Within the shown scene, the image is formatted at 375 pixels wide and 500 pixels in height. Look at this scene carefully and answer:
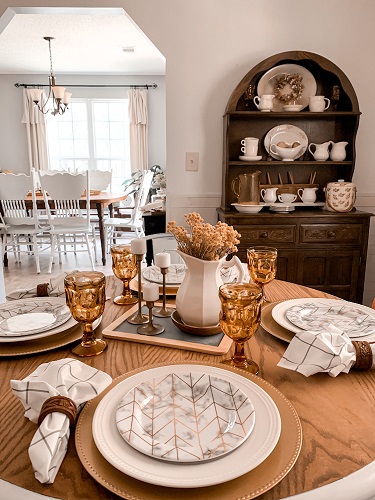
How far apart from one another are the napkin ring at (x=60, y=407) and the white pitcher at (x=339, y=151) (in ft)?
8.10

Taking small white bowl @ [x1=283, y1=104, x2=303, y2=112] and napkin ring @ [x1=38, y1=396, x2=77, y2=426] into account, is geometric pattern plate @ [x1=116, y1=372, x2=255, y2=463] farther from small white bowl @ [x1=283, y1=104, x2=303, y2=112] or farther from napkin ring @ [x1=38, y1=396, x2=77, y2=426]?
small white bowl @ [x1=283, y1=104, x2=303, y2=112]

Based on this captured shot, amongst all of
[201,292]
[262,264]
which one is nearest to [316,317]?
[262,264]

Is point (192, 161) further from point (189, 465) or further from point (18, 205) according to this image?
Answer: point (189, 465)

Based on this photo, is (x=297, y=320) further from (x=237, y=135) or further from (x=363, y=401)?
(x=237, y=135)

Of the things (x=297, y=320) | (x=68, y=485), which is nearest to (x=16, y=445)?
(x=68, y=485)

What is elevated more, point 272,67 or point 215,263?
point 272,67

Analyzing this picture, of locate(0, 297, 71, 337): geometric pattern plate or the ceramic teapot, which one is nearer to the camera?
locate(0, 297, 71, 337): geometric pattern plate

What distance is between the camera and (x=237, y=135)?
9.02ft

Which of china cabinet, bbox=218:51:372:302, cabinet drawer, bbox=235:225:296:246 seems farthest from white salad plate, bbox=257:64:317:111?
cabinet drawer, bbox=235:225:296:246

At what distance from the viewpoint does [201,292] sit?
3.37 feet

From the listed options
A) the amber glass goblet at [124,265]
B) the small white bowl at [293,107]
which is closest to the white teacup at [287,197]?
the small white bowl at [293,107]

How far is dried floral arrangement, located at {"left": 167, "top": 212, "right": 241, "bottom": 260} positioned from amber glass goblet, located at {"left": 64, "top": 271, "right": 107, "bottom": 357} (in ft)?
0.75

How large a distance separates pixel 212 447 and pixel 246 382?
18cm

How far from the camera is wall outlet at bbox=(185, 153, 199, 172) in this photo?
9.18 ft
